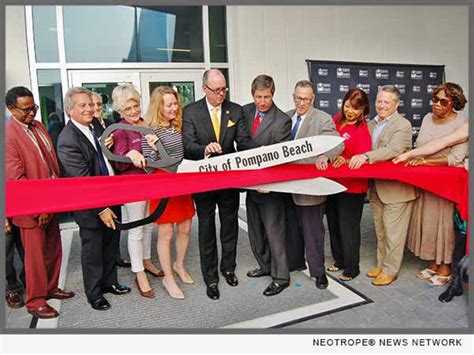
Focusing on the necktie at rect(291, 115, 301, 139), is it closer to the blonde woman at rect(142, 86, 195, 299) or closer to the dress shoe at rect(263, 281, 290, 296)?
the blonde woman at rect(142, 86, 195, 299)

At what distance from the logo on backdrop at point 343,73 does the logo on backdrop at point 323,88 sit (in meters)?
0.23

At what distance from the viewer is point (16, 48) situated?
4.47 meters

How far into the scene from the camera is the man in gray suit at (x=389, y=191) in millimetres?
2729

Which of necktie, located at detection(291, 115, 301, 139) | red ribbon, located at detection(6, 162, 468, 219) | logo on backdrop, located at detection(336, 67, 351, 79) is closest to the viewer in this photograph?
red ribbon, located at detection(6, 162, 468, 219)

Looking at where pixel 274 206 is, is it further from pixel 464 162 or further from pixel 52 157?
pixel 52 157

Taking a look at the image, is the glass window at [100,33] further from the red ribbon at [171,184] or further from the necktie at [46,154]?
the red ribbon at [171,184]

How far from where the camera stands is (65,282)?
3.20 m

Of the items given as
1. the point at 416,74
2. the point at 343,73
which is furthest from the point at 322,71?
the point at 416,74

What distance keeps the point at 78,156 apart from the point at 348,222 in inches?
79.3

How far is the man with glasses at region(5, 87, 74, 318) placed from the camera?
238cm

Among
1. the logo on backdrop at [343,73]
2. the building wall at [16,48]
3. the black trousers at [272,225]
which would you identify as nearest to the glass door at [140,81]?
the building wall at [16,48]

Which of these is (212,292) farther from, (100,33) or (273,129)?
(100,33)

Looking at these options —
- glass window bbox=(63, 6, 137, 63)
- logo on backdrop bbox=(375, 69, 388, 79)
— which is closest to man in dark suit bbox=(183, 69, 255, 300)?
glass window bbox=(63, 6, 137, 63)

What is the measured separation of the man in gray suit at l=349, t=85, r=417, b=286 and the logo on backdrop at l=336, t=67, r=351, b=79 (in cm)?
293
